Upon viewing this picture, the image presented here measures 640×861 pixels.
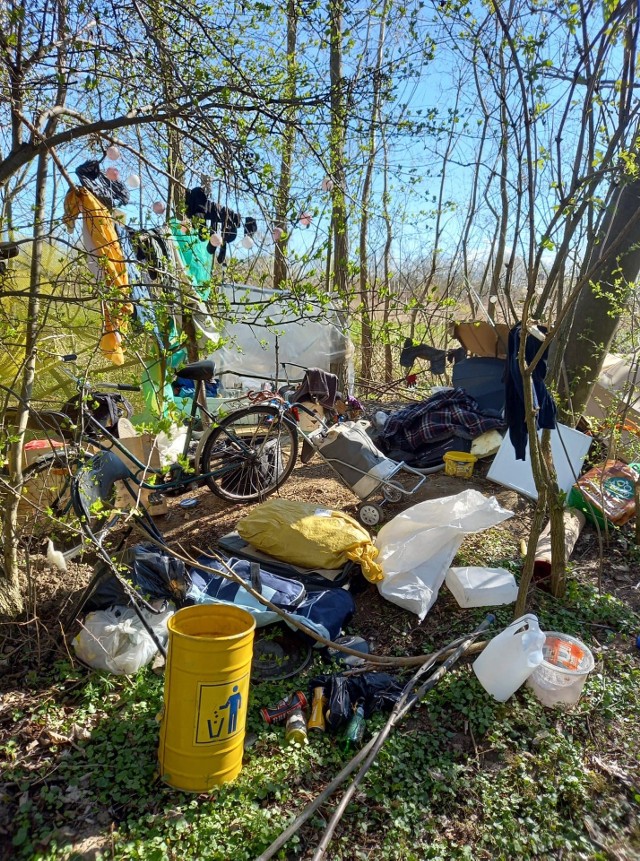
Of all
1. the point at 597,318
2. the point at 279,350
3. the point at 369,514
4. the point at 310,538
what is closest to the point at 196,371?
the point at 310,538

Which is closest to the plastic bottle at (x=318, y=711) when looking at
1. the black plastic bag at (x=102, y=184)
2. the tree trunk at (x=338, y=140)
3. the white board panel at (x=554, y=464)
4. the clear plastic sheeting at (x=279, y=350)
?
the tree trunk at (x=338, y=140)

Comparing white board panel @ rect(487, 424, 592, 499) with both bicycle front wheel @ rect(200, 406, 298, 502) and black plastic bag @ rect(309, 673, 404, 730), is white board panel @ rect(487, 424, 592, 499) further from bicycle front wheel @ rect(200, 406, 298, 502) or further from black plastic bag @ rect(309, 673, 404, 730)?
black plastic bag @ rect(309, 673, 404, 730)

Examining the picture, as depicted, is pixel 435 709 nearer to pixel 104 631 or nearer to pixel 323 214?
pixel 104 631

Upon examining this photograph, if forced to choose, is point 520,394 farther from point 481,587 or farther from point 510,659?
point 510,659

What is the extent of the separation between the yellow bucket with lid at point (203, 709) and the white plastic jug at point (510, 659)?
3.91 feet

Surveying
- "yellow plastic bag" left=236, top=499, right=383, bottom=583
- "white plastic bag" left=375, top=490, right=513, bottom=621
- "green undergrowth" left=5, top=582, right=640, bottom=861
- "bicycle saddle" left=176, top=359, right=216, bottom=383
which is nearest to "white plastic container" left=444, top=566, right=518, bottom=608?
"white plastic bag" left=375, top=490, right=513, bottom=621

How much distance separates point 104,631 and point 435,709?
5.33ft

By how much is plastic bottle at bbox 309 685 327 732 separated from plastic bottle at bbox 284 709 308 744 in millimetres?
41

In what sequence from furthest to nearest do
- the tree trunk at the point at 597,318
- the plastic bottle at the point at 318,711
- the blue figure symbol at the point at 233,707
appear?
the tree trunk at the point at 597,318 < the plastic bottle at the point at 318,711 < the blue figure symbol at the point at 233,707

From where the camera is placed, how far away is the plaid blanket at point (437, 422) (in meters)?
5.56

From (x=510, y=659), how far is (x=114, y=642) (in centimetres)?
187

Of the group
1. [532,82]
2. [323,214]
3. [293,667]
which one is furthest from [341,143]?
[293,667]

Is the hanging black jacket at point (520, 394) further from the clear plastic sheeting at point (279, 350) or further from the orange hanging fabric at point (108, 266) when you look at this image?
the clear plastic sheeting at point (279, 350)

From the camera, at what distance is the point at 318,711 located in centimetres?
253
